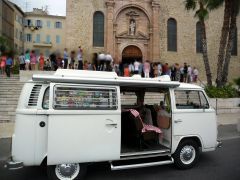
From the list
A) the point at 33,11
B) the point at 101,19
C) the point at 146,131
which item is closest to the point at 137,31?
the point at 101,19

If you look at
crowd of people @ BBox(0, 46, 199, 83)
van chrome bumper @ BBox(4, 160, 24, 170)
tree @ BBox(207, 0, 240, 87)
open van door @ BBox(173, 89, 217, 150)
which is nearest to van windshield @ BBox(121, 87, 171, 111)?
open van door @ BBox(173, 89, 217, 150)

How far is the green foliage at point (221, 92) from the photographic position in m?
17.2

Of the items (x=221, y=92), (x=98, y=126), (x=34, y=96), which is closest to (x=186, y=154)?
(x=98, y=126)

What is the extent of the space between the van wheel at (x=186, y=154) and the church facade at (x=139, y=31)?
2035cm

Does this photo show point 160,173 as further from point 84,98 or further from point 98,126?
point 84,98

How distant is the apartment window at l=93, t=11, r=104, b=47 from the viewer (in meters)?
27.3

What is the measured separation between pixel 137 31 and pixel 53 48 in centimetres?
1076

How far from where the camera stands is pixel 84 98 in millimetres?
5629

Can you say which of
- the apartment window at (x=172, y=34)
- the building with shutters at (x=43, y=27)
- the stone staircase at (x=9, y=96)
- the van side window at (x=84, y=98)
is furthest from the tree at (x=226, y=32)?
the building with shutters at (x=43, y=27)

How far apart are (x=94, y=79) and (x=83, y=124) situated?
3.14ft

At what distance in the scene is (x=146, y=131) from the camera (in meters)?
6.50

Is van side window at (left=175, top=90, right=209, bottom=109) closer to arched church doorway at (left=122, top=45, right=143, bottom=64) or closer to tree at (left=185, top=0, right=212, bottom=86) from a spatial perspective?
tree at (left=185, top=0, right=212, bottom=86)

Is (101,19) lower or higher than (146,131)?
higher

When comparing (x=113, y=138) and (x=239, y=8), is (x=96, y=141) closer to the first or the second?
(x=113, y=138)
